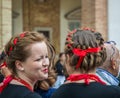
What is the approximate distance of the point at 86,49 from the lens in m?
2.38

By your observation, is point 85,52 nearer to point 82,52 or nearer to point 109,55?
point 82,52

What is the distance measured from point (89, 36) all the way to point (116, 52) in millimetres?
1004

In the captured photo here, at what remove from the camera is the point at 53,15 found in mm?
19062

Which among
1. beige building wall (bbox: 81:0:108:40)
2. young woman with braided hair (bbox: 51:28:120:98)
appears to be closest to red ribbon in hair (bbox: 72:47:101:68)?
young woman with braided hair (bbox: 51:28:120:98)

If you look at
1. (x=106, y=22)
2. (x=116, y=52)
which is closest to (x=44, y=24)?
(x=106, y=22)

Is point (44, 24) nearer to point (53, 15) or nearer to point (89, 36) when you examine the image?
point (53, 15)

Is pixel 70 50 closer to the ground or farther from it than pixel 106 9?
closer to the ground

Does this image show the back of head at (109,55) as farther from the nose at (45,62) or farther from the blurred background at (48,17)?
the blurred background at (48,17)

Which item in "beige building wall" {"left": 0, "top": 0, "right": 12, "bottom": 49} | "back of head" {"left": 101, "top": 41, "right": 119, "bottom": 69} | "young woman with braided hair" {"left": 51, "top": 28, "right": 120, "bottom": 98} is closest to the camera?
"young woman with braided hair" {"left": 51, "top": 28, "right": 120, "bottom": 98}

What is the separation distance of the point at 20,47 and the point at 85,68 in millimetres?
433

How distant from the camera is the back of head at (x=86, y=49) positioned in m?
2.38

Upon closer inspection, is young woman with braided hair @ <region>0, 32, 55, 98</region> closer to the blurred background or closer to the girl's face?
the girl's face

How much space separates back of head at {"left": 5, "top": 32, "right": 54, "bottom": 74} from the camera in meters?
2.45

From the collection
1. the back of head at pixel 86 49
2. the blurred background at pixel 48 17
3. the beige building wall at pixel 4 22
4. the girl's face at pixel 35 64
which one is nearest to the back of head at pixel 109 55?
the back of head at pixel 86 49
